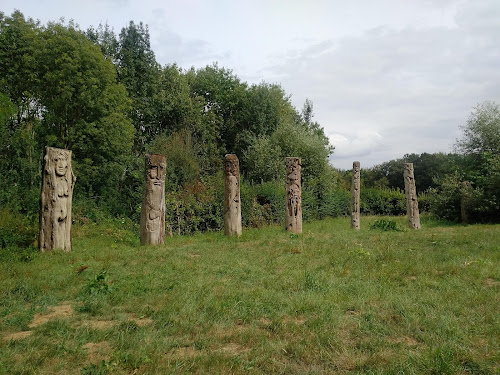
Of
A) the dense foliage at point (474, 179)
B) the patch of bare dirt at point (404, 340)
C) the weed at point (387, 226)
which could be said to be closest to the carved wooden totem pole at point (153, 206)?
the patch of bare dirt at point (404, 340)

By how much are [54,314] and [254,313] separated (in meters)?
2.47

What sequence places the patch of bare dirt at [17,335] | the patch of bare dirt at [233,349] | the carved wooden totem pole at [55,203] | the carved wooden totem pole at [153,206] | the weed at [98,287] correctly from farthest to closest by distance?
the carved wooden totem pole at [153,206] < the carved wooden totem pole at [55,203] < the weed at [98,287] < the patch of bare dirt at [17,335] < the patch of bare dirt at [233,349]

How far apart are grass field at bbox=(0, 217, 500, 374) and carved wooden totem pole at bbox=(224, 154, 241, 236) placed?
12.6ft

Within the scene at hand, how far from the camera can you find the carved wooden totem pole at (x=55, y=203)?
8.51 meters

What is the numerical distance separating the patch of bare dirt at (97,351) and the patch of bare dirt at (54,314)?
3.26 ft

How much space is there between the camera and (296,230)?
1265cm

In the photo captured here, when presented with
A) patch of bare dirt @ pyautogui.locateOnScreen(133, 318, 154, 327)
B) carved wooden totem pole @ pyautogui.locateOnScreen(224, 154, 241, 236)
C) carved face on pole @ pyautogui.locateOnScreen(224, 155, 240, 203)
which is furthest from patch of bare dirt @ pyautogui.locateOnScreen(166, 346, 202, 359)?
carved face on pole @ pyautogui.locateOnScreen(224, 155, 240, 203)

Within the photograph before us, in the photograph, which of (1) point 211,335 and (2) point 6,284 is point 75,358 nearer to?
(1) point 211,335

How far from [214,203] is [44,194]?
755 cm

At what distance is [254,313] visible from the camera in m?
4.30

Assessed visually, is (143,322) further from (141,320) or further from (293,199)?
(293,199)

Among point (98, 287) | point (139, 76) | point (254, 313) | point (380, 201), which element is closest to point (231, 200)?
point (98, 287)

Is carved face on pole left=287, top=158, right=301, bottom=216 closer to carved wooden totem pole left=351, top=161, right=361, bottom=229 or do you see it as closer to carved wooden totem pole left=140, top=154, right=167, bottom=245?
carved wooden totem pole left=351, top=161, right=361, bottom=229

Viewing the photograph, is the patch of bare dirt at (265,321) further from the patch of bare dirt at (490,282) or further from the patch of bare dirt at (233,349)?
the patch of bare dirt at (490,282)
